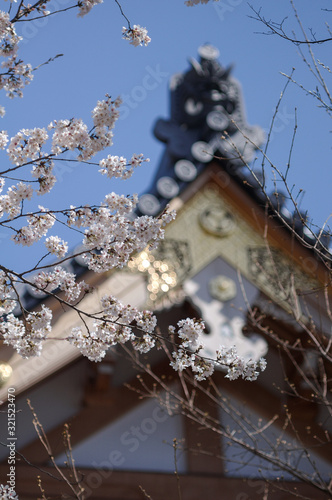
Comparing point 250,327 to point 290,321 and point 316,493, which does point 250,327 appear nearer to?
point 290,321

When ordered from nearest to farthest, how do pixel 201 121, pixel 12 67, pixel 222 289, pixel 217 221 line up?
pixel 12 67, pixel 222 289, pixel 217 221, pixel 201 121

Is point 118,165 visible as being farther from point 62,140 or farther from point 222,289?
point 222,289

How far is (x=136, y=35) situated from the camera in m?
3.58

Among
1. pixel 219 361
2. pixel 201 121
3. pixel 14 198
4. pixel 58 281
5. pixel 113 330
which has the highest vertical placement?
pixel 201 121

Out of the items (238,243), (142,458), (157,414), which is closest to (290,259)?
(238,243)

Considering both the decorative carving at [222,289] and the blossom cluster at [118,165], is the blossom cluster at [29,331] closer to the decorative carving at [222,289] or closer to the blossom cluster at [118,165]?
the blossom cluster at [118,165]

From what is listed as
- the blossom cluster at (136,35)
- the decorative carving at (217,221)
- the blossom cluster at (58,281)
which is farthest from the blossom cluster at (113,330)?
the decorative carving at (217,221)

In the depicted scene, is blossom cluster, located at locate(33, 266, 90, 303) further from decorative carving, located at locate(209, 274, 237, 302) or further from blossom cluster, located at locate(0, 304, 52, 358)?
decorative carving, located at locate(209, 274, 237, 302)

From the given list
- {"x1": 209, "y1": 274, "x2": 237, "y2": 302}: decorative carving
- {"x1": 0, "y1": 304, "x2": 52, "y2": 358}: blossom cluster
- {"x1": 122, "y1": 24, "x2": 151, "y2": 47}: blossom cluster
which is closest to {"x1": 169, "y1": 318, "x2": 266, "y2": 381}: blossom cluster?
{"x1": 0, "y1": 304, "x2": 52, "y2": 358}: blossom cluster

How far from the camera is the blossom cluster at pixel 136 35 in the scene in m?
3.57

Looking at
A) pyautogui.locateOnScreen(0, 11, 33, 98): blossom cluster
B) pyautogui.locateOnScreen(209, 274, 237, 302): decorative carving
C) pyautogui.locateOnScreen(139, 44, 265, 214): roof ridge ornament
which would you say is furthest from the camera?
pyautogui.locateOnScreen(139, 44, 265, 214): roof ridge ornament

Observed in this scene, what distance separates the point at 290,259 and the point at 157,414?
2.36m

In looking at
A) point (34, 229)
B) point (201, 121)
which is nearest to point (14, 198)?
point (34, 229)

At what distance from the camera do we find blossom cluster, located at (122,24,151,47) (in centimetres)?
357
